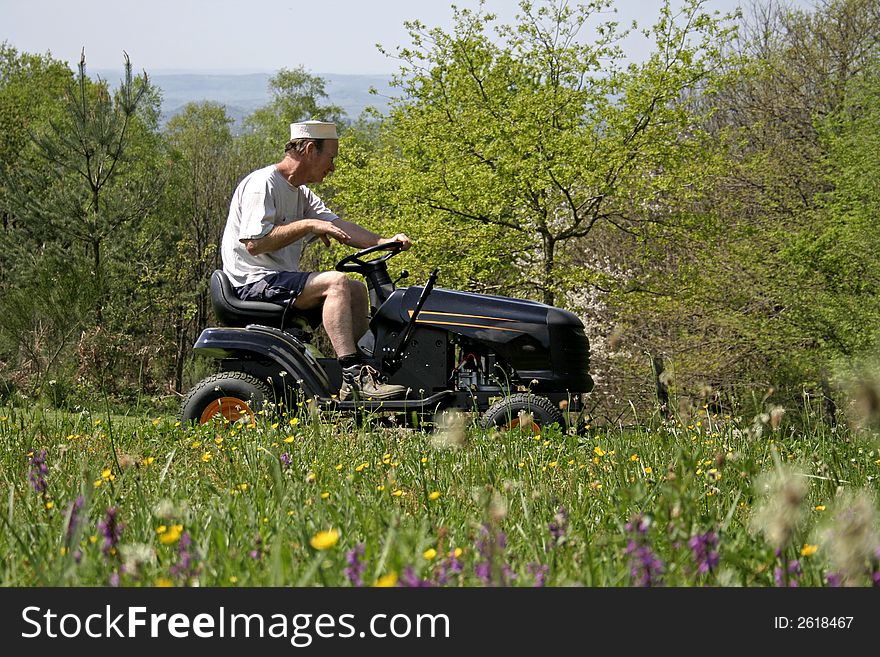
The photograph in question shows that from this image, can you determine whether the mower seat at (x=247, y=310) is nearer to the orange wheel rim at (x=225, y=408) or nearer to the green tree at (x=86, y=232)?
the orange wheel rim at (x=225, y=408)

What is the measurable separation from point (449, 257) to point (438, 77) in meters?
2.81

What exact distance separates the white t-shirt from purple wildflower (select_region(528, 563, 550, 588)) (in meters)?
3.93

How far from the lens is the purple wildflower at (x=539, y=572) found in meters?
1.80

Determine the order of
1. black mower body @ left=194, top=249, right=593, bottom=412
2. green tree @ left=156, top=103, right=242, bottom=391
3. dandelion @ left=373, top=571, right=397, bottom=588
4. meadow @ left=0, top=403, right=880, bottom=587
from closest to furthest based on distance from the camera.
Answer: dandelion @ left=373, top=571, right=397, bottom=588, meadow @ left=0, top=403, right=880, bottom=587, black mower body @ left=194, top=249, right=593, bottom=412, green tree @ left=156, top=103, right=242, bottom=391

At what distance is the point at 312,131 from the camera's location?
583 cm

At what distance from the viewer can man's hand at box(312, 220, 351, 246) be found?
210 inches

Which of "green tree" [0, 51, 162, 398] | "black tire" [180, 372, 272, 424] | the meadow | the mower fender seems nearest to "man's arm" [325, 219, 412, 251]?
the mower fender

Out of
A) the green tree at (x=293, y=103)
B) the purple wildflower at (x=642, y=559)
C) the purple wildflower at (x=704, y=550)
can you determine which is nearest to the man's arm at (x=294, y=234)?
the purple wildflower at (x=642, y=559)

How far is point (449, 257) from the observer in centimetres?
1608

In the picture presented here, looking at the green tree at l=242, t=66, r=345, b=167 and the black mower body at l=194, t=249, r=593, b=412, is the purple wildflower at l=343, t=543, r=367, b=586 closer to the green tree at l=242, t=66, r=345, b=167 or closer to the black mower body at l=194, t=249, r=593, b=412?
the black mower body at l=194, t=249, r=593, b=412

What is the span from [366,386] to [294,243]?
993 millimetres

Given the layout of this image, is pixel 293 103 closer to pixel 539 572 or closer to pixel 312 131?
pixel 312 131

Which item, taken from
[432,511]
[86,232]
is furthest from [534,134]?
[432,511]
